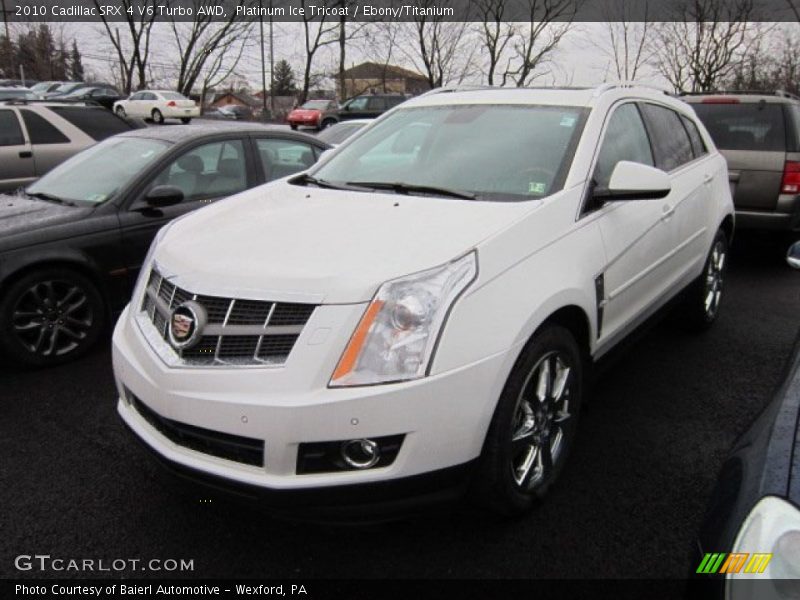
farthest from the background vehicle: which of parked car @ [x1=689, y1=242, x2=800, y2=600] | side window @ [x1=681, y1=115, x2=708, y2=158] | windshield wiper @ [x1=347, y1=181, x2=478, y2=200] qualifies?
parked car @ [x1=689, y1=242, x2=800, y2=600]

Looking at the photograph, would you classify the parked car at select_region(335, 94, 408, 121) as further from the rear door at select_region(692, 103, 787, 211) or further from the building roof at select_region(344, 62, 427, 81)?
the rear door at select_region(692, 103, 787, 211)

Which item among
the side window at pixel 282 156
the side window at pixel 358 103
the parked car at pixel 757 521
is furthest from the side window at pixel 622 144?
the side window at pixel 358 103

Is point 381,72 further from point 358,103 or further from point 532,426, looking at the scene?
point 532,426

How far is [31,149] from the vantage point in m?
7.88

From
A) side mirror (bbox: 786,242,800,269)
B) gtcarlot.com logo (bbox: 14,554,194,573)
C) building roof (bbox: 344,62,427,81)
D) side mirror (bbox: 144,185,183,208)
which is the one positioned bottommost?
gtcarlot.com logo (bbox: 14,554,194,573)

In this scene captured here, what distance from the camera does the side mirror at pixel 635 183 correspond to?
2873 millimetres

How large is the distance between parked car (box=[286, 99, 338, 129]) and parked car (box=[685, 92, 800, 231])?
22857 millimetres

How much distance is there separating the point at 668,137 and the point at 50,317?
4158mm

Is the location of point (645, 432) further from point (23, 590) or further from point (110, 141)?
point (110, 141)

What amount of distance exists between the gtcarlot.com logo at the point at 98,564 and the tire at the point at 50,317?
198 cm

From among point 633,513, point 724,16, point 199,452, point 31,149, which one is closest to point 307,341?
point 199,452

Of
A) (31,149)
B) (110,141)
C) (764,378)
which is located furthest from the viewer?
(31,149)

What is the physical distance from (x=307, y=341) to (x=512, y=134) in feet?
5.77

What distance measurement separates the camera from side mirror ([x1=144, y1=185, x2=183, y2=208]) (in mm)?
4391
